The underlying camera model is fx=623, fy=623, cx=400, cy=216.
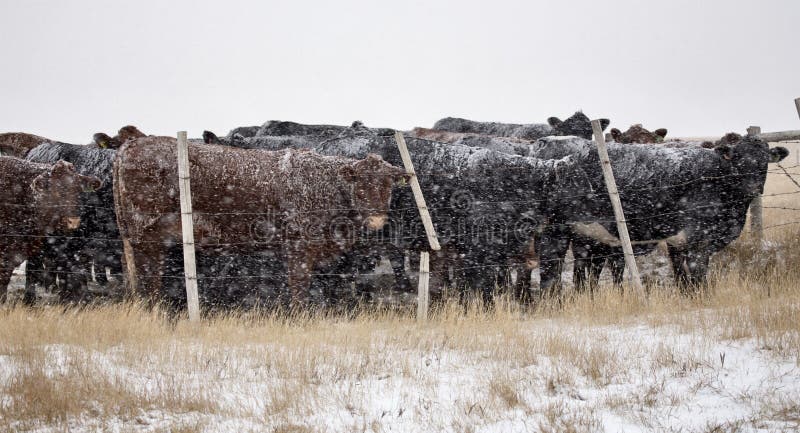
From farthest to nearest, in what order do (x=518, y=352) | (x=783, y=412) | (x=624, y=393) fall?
(x=518, y=352)
(x=624, y=393)
(x=783, y=412)

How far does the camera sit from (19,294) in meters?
7.98

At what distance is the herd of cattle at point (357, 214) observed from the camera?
7098mm

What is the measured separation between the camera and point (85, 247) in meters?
8.23

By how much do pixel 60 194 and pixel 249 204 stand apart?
2.28 m

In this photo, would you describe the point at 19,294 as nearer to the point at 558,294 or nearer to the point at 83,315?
the point at 83,315

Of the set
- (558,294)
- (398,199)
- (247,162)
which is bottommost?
(558,294)

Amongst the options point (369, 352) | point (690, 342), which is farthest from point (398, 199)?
point (690, 342)

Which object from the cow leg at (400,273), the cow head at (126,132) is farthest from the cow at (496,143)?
the cow head at (126,132)

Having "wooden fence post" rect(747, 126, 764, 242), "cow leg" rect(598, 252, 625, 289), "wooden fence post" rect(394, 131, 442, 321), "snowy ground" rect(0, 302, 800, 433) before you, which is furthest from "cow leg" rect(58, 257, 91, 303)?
"wooden fence post" rect(747, 126, 764, 242)

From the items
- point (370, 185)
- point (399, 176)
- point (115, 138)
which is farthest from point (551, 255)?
point (115, 138)

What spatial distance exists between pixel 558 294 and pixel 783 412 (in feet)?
12.8

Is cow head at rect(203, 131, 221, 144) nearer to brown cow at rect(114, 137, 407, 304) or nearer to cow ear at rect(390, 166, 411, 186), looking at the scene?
brown cow at rect(114, 137, 407, 304)

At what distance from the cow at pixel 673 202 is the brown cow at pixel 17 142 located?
8.73 m

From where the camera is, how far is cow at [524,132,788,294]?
7.57 metres
